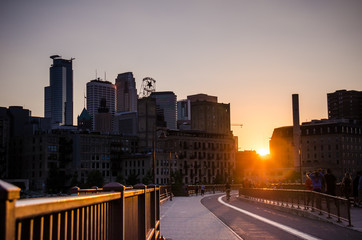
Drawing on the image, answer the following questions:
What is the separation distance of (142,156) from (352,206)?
131696 millimetres

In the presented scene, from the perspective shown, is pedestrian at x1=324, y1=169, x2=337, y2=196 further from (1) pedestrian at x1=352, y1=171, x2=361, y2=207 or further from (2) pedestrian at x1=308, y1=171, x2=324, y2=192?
(1) pedestrian at x1=352, y1=171, x2=361, y2=207

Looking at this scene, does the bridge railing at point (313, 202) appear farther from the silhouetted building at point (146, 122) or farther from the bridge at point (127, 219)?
the silhouetted building at point (146, 122)

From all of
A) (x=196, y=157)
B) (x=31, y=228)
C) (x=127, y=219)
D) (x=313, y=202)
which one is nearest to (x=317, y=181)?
(x=313, y=202)

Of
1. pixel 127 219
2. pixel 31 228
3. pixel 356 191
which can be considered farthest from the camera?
pixel 356 191

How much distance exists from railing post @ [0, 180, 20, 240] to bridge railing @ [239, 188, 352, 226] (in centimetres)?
1648

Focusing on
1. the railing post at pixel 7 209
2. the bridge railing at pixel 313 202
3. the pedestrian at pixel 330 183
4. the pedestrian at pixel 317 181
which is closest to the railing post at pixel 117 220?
the railing post at pixel 7 209

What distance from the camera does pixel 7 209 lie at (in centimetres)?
229

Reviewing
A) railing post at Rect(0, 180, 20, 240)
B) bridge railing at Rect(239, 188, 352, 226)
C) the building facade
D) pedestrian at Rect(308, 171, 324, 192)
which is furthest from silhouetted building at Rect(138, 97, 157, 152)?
railing post at Rect(0, 180, 20, 240)

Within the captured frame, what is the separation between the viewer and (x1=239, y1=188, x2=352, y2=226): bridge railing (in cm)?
1797

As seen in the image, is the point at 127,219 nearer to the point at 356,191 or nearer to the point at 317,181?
the point at 317,181

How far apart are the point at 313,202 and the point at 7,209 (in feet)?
68.6

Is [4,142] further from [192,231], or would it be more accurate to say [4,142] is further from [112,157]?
[192,231]

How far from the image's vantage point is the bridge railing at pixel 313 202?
17969 millimetres

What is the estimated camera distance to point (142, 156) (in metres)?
158
